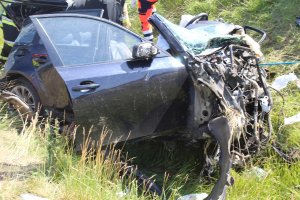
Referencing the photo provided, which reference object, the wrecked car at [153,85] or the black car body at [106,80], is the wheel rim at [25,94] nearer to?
the wrecked car at [153,85]

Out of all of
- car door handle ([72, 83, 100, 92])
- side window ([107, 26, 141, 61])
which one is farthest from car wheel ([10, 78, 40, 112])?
side window ([107, 26, 141, 61])

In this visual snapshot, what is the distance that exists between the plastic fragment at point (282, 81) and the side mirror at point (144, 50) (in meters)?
2.35

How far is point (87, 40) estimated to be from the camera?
A: 408cm

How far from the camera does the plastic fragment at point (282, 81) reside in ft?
18.5

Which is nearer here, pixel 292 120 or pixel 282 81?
pixel 292 120

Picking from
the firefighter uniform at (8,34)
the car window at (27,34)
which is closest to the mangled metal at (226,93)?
the car window at (27,34)

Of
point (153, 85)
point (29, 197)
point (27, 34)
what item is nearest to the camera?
point (29, 197)

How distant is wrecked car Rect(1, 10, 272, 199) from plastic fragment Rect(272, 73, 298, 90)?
1.27 m

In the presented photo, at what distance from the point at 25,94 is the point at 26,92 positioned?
0.03 meters

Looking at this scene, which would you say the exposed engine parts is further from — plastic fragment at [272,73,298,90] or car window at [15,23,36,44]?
car window at [15,23,36,44]

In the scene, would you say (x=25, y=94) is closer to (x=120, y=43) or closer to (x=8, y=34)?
(x=120, y=43)

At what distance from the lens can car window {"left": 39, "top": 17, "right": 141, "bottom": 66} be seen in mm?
3971

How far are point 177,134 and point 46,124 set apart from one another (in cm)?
125

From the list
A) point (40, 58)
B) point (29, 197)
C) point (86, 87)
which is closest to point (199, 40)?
point (86, 87)
